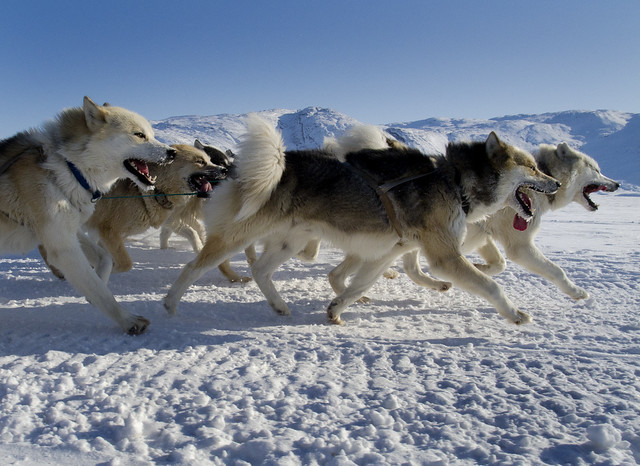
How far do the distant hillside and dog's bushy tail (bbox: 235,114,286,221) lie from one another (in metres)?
53.4

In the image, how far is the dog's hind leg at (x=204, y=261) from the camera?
3902 mm

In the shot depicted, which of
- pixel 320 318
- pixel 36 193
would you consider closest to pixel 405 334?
pixel 320 318

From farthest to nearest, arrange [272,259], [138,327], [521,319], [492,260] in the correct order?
1. [492,260]
2. [272,259]
3. [521,319]
4. [138,327]

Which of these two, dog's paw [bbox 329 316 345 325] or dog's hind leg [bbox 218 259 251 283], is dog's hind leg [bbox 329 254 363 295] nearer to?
dog's paw [bbox 329 316 345 325]

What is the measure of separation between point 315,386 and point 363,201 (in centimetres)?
201

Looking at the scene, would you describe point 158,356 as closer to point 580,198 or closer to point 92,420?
point 92,420

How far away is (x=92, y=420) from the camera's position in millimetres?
1884

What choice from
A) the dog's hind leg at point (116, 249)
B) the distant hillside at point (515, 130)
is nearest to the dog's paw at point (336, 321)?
the dog's hind leg at point (116, 249)

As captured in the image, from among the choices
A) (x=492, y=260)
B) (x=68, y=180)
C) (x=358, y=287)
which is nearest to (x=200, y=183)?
(x=68, y=180)

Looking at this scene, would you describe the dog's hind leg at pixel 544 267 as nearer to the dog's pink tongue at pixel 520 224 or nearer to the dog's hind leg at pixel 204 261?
the dog's pink tongue at pixel 520 224

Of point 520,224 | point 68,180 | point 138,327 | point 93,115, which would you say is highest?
point 93,115

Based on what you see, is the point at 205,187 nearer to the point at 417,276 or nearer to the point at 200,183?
the point at 200,183

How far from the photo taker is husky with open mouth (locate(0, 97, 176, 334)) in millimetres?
3129

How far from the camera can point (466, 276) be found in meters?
3.66
